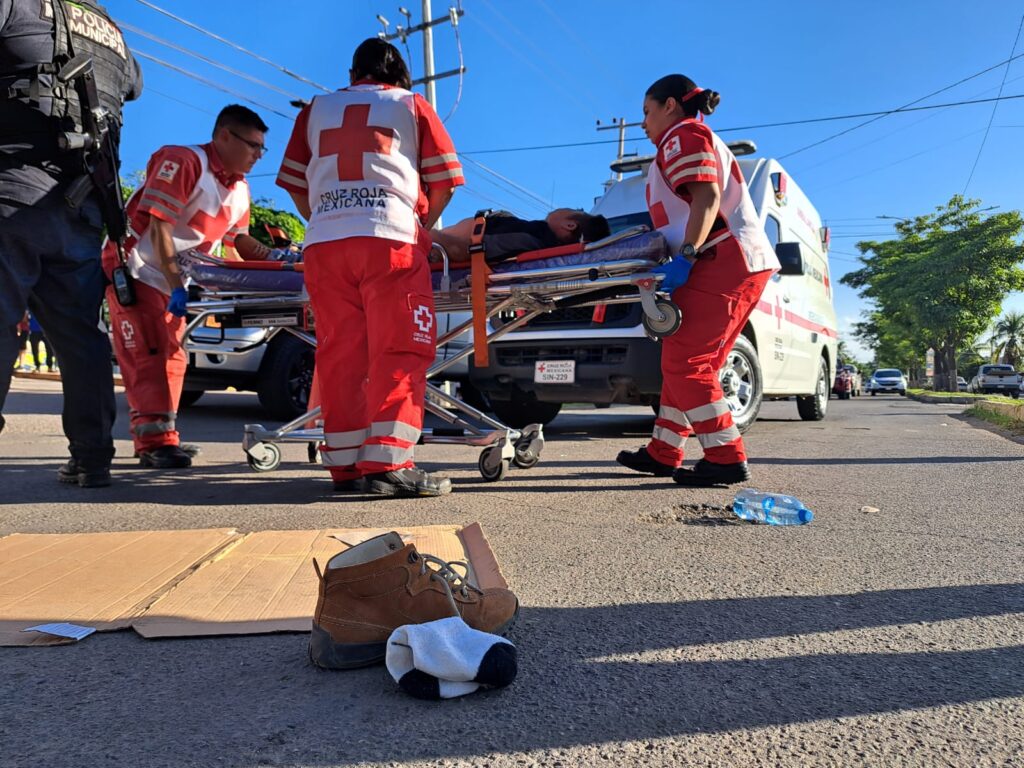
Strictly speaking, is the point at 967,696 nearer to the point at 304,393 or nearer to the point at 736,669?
the point at 736,669

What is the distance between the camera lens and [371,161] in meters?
3.23

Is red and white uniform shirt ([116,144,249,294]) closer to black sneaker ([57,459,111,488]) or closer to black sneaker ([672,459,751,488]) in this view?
black sneaker ([57,459,111,488])

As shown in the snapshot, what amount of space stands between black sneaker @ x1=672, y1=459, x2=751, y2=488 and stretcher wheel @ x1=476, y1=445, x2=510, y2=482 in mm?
904

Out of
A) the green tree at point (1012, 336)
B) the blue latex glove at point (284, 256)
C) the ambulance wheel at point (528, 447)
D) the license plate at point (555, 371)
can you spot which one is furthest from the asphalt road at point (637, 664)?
the green tree at point (1012, 336)

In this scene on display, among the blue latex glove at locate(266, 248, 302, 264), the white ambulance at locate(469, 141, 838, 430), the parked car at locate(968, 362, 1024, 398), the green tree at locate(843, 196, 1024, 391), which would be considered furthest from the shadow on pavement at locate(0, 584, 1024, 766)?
the parked car at locate(968, 362, 1024, 398)

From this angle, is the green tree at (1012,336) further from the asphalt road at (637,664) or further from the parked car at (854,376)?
the asphalt road at (637,664)

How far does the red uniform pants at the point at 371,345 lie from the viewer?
3119mm

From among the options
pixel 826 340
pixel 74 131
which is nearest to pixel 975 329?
pixel 826 340

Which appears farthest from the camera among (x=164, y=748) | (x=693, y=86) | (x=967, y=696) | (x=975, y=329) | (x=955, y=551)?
(x=975, y=329)

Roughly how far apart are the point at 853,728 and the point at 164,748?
112 cm

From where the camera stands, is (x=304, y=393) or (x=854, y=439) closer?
(x=854, y=439)

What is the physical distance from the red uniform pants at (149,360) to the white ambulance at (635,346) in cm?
240

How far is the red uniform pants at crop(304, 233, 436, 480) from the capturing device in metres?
3.12

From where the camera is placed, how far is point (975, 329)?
110 feet
